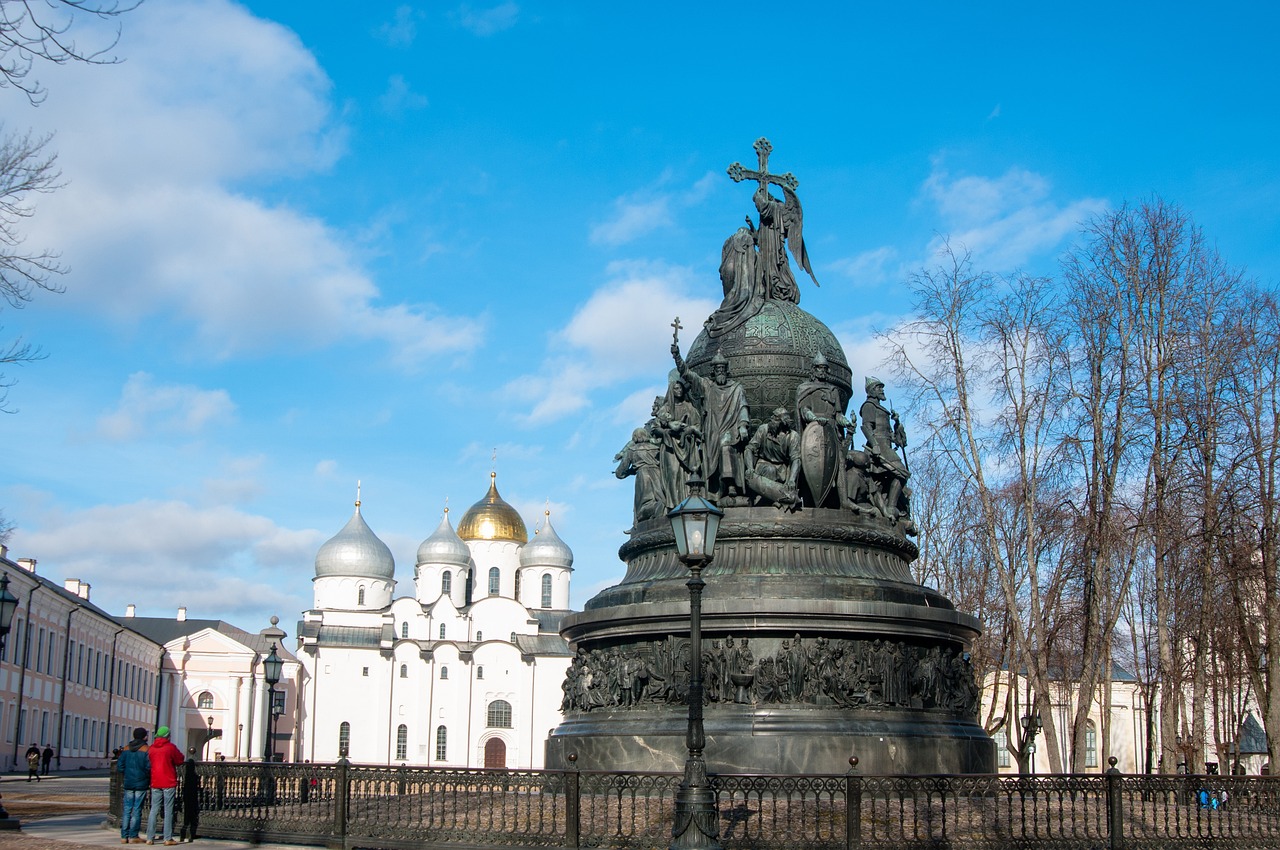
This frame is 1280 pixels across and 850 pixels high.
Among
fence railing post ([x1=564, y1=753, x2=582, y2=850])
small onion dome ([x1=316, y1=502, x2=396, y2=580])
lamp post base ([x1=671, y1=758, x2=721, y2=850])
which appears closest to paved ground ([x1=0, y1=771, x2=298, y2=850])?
fence railing post ([x1=564, y1=753, x2=582, y2=850])

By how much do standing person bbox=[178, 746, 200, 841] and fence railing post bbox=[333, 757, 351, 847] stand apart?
2.25 metres

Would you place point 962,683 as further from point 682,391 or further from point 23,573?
point 23,573

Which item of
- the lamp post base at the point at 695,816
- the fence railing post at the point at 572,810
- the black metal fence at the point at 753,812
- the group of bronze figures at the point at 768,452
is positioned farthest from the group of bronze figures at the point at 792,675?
the lamp post base at the point at 695,816

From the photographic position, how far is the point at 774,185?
80.3 ft

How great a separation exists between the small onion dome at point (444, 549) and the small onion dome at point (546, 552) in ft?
14.3

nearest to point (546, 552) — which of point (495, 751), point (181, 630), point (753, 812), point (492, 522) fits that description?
point (492, 522)

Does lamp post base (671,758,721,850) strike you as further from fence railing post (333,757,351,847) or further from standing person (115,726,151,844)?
standing person (115,726,151,844)

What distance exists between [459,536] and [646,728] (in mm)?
83459

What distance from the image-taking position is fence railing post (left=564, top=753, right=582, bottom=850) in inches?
557

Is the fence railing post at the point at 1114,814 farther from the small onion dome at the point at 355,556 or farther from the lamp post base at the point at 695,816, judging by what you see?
the small onion dome at the point at 355,556

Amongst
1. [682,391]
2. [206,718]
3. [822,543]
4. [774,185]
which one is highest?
[774,185]

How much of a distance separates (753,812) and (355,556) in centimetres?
8065

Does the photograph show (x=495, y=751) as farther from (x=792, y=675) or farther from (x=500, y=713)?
(x=792, y=675)

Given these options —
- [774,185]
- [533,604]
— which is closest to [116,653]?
→ [533,604]
